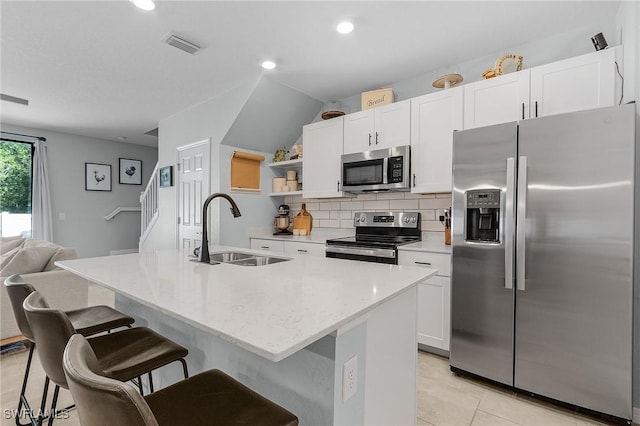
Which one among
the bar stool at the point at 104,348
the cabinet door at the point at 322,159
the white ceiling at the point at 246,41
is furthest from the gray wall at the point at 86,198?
the bar stool at the point at 104,348

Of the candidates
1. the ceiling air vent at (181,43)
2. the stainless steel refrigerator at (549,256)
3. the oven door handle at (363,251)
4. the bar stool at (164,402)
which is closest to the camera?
the bar stool at (164,402)

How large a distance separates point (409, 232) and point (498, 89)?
1.49 metres

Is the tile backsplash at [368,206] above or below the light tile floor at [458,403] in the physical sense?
above

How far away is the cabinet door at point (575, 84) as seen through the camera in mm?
2186

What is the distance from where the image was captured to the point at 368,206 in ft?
12.1

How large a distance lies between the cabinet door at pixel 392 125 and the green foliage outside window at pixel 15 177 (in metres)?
6.06

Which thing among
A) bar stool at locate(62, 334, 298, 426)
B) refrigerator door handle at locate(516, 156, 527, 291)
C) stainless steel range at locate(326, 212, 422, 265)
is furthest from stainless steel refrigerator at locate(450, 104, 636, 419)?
bar stool at locate(62, 334, 298, 426)

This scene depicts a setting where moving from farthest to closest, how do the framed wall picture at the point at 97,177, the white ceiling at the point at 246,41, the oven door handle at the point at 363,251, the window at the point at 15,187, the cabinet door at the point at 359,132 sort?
the framed wall picture at the point at 97,177, the window at the point at 15,187, the cabinet door at the point at 359,132, the oven door handle at the point at 363,251, the white ceiling at the point at 246,41

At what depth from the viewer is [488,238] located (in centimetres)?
224

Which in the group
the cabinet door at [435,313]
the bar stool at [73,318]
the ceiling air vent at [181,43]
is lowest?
the cabinet door at [435,313]

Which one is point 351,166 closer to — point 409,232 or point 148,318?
point 409,232

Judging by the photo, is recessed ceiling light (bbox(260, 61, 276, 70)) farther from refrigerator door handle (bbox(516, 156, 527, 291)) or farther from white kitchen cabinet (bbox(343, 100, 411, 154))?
refrigerator door handle (bbox(516, 156, 527, 291))

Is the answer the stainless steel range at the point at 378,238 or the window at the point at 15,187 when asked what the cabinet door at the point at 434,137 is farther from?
the window at the point at 15,187

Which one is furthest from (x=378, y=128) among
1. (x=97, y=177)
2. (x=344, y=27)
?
(x=97, y=177)
